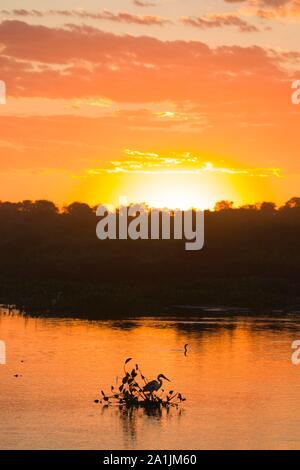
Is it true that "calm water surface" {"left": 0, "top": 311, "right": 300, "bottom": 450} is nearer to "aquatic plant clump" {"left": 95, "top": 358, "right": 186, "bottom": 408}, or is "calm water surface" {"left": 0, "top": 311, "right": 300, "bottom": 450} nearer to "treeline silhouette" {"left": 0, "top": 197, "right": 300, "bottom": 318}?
"aquatic plant clump" {"left": 95, "top": 358, "right": 186, "bottom": 408}

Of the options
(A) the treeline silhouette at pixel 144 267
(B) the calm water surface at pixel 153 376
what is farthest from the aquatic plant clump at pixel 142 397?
(A) the treeline silhouette at pixel 144 267

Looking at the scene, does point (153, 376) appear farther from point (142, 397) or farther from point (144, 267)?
point (144, 267)

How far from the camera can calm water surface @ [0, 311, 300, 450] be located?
24.1 metres

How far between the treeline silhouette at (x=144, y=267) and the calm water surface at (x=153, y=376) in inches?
334

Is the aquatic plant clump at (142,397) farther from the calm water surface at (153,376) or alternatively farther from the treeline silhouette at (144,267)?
the treeline silhouette at (144,267)

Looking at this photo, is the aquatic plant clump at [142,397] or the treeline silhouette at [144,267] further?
the treeline silhouette at [144,267]

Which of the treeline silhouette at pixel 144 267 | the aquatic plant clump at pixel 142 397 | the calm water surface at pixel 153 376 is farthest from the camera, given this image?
the treeline silhouette at pixel 144 267

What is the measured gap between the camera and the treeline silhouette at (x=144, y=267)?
183 ft

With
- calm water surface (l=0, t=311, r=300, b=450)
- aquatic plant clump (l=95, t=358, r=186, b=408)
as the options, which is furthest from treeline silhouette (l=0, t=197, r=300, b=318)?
aquatic plant clump (l=95, t=358, r=186, b=408)

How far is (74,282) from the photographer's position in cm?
6400

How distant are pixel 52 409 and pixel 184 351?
36.0 ft

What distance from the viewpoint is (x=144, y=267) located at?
2813 inches

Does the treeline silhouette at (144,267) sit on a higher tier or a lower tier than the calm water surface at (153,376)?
higher

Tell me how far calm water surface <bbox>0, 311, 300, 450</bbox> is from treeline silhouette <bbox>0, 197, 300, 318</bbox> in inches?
334
